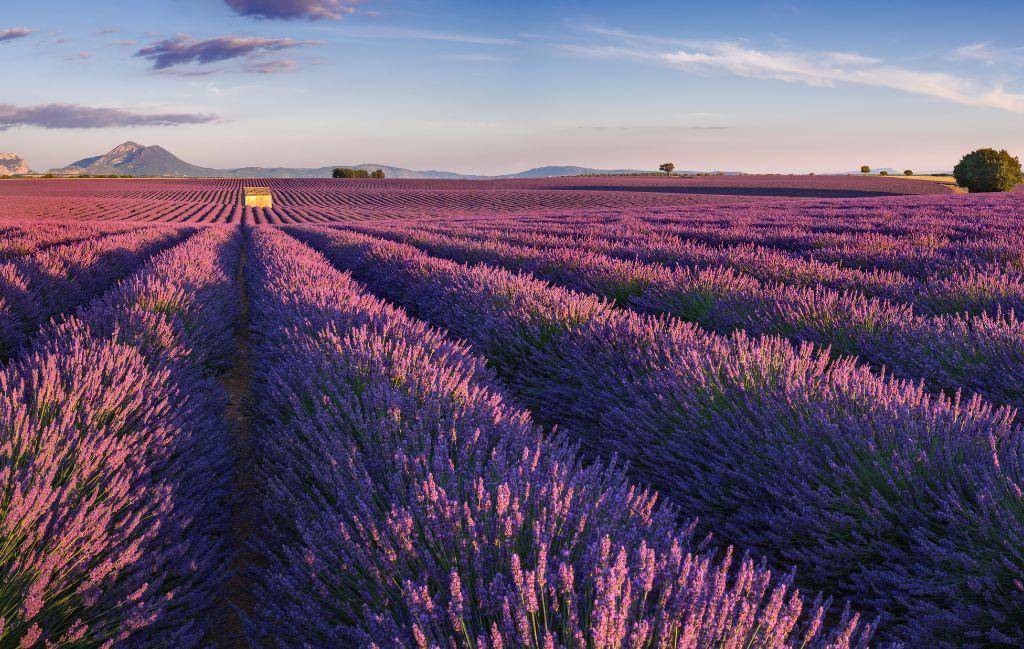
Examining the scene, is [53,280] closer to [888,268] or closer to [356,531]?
[356,531]

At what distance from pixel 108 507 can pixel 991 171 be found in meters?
55.2

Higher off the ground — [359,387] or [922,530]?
[359,387]

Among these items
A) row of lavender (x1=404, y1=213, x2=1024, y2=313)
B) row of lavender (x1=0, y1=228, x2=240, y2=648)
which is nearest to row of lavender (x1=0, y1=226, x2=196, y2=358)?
row of lavender (x1=0, y1=228, x2=240, y2=648)

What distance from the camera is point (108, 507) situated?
174 centimetres

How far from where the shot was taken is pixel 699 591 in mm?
1112

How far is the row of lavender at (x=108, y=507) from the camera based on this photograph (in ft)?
4.88

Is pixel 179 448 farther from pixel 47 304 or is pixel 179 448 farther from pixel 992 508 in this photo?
pixel 47 304

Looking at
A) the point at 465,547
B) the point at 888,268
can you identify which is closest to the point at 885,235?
the point at 888,268

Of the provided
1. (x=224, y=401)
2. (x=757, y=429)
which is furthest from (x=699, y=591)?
(x=224, y=401)

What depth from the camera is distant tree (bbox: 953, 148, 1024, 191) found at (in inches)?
1689

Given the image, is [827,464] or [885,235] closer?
[827,464]

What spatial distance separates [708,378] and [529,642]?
1.94 metres

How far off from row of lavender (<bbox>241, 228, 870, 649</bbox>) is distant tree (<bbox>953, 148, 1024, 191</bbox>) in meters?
53.8

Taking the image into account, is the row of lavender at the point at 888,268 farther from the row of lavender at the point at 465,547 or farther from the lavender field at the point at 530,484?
the row of lavender at the point at 465,547
